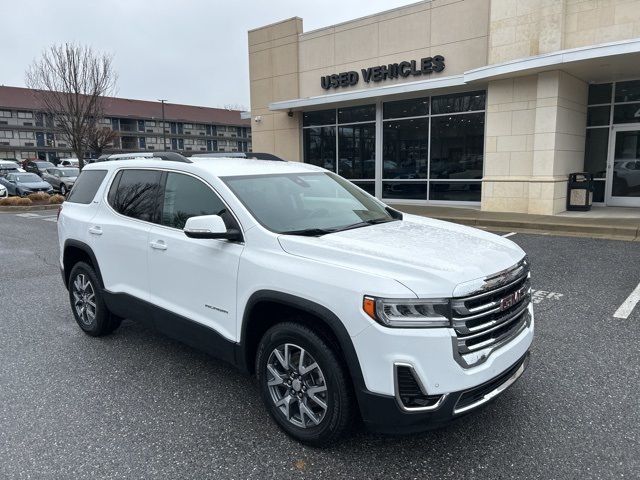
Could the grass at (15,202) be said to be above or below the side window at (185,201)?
below

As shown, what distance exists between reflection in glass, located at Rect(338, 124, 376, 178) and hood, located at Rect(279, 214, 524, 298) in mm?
14039

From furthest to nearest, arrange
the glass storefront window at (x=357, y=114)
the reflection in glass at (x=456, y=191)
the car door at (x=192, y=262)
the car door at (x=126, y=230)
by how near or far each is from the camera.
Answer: the glass storefront window at (x=357, y=114), the reflection in glass at (x=456, y=191), the car door at (x=126, y=230), the car door at (x=192, y=262)

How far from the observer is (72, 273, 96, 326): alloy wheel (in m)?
4.88

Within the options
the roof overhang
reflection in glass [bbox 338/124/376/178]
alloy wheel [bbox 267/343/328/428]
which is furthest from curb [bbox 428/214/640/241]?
alloy wheel [bbox 267/343/328/428]

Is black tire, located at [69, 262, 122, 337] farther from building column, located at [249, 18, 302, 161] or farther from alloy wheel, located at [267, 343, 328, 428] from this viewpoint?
building column, located at [249, 18, 302, 161]

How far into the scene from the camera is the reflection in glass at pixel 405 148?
15.9 m

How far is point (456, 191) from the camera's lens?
15367 millimetres

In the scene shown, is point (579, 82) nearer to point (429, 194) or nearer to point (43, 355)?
point (429, 194)

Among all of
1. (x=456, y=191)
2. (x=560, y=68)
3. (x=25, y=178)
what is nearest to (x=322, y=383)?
(x=560, y=68)

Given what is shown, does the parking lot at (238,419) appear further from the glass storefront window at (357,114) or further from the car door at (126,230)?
the glass storefront window at (357,114)

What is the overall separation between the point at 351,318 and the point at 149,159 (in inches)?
110

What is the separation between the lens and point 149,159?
176 inches

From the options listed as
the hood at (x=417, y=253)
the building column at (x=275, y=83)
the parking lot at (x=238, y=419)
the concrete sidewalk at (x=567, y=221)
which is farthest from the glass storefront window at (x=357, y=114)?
the hood at (x=417, y=253)

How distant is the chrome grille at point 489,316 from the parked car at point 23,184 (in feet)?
80.5
